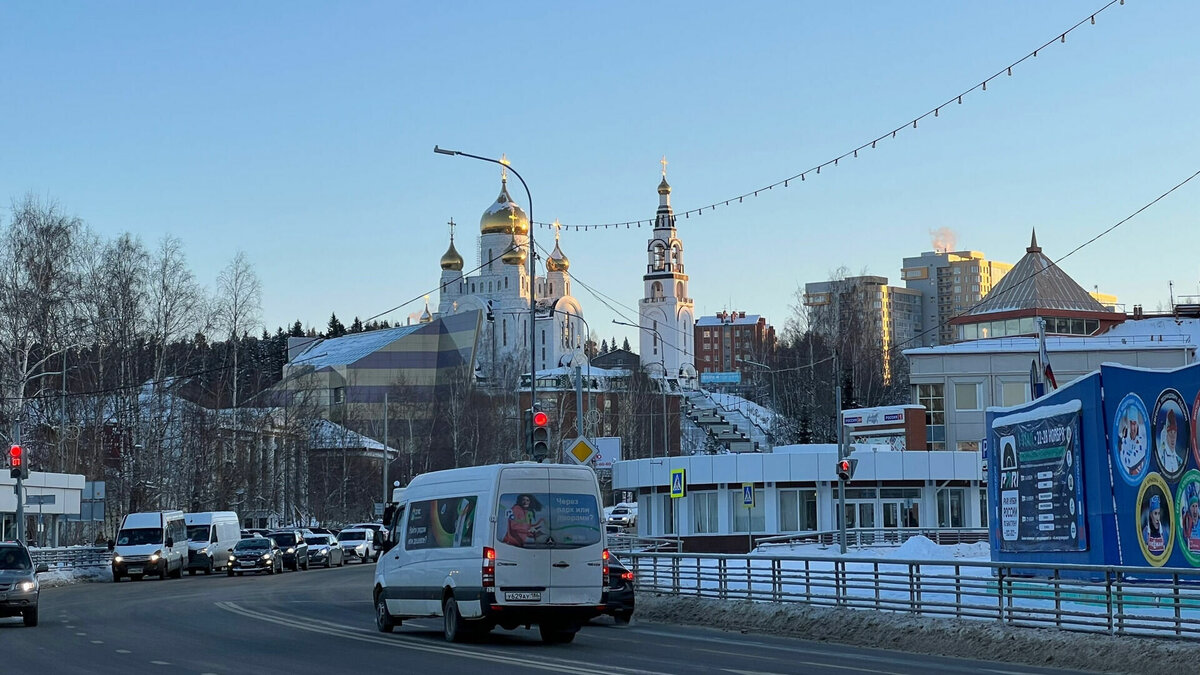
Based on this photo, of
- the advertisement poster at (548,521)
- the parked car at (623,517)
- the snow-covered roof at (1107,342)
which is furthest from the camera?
the parked car at (623,517)

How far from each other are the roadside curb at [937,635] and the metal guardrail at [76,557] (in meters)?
28.0

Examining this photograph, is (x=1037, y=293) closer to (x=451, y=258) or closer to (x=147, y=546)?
(x=147, y=546)

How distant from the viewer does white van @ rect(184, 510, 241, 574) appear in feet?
170

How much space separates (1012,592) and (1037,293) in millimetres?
72884

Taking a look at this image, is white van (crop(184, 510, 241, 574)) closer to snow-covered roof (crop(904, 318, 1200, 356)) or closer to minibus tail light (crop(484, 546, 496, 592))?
minibus tail light (crop(484, 546, 496, 592))

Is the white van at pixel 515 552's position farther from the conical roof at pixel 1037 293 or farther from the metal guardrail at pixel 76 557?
the conical roof at pixel 1037 293

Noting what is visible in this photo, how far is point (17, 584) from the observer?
2402cm

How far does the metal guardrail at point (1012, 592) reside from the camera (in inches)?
709

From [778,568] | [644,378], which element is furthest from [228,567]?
[644,378]

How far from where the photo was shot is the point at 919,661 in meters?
18.5

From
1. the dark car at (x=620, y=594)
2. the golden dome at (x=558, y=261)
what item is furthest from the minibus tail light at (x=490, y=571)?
the golden dome at (x=558, y=261)

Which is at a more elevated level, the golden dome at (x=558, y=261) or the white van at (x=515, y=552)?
the golden dome at (x=558, y=261)

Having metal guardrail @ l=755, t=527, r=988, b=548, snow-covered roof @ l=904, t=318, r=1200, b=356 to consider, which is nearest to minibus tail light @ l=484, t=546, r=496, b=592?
metal guardrail @ l=755, t=527, r=988, b=548

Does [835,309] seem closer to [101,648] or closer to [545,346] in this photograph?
[545,346]
